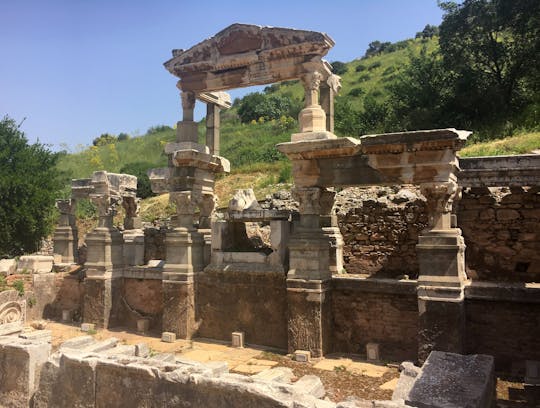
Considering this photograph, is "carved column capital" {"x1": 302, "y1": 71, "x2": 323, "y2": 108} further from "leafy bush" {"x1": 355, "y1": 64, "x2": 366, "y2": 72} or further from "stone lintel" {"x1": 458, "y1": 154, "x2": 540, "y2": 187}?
"leafy bush" {"x1": 355, "y1": 64, "x2": 366, "y2": 72}

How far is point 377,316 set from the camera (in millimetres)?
8547

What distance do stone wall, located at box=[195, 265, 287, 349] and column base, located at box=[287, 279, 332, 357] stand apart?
436 millimetres

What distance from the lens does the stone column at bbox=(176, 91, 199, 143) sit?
10750 mm

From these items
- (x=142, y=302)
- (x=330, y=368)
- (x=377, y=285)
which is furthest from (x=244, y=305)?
(x=142, y=302)

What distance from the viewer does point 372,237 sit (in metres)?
11.1

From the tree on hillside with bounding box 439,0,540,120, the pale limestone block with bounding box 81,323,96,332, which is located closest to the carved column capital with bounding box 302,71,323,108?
the pale limestone block with bounding box 81,323,96,332

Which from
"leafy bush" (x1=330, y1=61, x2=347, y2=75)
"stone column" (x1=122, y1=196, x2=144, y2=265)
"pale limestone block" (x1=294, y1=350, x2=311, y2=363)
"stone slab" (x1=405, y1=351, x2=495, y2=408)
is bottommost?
"pale limestone block" (x1=294, y1=350, x2=311, y2=363)

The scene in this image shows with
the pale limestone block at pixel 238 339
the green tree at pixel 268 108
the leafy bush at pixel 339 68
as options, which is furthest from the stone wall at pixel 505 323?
the leafy bush at pixel 339 68

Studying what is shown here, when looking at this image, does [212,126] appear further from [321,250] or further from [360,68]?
[360,68]

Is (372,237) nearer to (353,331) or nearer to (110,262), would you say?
(353,331)

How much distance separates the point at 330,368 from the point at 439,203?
3319 mm

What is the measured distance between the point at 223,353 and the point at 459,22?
2045cm

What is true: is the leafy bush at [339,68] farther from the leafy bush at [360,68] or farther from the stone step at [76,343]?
the stone step at [76,343]

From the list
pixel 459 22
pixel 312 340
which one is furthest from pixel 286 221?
pixel 459 22
